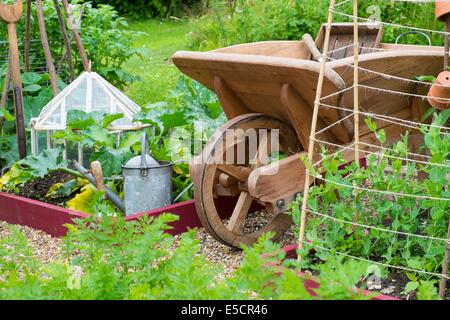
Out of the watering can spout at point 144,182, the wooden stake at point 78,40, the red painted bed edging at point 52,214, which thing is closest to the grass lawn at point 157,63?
the wooden stake at point 78,40

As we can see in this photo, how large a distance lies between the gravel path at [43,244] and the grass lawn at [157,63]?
120 cm

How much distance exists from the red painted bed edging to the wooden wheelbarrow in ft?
0.86

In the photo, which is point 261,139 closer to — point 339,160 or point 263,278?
point 339,160

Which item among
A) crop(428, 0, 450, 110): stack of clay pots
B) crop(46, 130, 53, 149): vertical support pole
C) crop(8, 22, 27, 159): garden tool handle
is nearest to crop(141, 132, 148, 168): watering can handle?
crop(46, 130, 53, 149): vertical support pole

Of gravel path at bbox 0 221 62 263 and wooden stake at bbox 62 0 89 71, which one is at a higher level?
wooden stake at bbox 62 0 89 71

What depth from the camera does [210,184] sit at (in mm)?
3947

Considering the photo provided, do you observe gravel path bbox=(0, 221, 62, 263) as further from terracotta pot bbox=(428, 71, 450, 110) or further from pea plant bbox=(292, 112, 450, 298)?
terracotta pot bbox=(428, 71, 450, 110)

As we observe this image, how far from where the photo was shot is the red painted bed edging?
4.31m

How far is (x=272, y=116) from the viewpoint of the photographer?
13.5ft

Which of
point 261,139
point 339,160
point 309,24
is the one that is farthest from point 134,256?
point 309,24

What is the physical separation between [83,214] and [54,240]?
0.24 metres

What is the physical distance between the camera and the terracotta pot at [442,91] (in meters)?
3.19

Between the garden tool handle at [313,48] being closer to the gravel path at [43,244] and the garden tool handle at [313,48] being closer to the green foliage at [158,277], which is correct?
the gravel path at [43,244]

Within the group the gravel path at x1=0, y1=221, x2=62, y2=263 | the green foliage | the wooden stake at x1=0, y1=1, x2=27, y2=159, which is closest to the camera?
the green foliage
